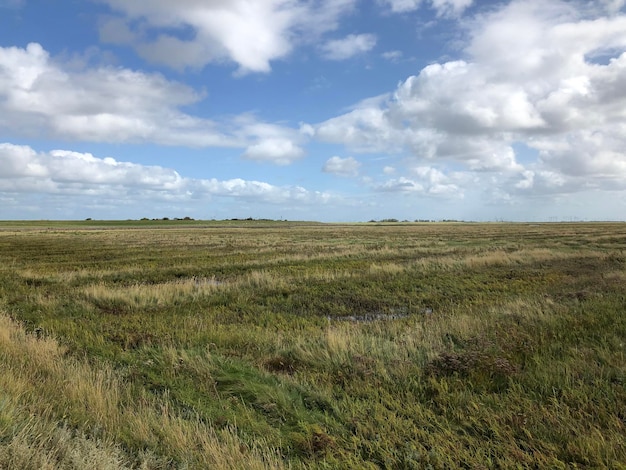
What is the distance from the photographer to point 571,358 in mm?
6855

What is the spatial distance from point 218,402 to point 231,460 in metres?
1.90

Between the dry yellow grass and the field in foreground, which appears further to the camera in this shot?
the field in foreground

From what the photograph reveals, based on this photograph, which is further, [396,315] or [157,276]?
[157,276]

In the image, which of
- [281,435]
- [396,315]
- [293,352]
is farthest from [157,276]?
[281,435]

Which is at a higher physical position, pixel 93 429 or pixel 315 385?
pixel 93 429

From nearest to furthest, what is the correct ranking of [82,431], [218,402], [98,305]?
[82,431] → [218,402] → [98,305]

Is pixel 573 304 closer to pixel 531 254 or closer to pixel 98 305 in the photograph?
pixel 98 305

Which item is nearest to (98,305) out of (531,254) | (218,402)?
(218,402)

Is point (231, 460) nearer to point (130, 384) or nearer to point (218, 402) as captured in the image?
point (218, 402)

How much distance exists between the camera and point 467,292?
1628 cm

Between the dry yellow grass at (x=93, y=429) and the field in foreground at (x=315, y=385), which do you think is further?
the field in foreground at (x=315, y=385)

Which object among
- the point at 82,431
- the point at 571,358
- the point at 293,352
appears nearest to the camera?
the point at 82,431

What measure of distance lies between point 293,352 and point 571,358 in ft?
16.8

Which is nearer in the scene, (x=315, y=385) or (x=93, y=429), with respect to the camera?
(x=93, y=429)
